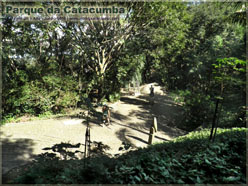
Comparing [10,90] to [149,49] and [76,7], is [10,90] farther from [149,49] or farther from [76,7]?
[149,49]

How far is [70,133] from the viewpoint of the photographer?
23.5 feet

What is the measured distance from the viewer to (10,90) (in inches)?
298

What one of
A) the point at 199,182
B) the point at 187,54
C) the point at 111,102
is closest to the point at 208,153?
the point at 199,182

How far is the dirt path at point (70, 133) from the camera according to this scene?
16.7 feet

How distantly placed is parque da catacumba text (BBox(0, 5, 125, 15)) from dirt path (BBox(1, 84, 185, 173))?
5.29m

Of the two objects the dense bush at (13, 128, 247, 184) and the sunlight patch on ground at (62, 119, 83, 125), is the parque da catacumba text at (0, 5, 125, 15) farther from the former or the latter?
the dense bush at (13, 128, 247, 184)

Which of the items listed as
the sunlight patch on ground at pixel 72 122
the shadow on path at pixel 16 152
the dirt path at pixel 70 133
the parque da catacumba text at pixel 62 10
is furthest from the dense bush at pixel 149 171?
the parque da catacumba text at pixel 62 10

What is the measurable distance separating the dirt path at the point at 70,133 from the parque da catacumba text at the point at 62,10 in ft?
17.4

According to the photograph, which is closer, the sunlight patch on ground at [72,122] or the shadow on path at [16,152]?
the shadow on path at [16,152]

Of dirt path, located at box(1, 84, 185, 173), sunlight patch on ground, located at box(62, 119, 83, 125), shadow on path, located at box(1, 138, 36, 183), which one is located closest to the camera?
shadow on path, located at box(1, 138, 36, 183)

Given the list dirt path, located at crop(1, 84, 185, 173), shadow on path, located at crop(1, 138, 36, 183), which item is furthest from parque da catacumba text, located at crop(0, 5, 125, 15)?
shadow on path, located at crop(1, 138, 36, 183)

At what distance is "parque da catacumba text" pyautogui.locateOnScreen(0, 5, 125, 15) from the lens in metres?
7.18

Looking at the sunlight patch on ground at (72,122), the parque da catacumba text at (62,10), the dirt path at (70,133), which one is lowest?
the dirt path at (70,133)

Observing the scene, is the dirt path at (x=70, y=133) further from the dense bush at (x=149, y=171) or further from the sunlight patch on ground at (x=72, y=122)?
the dense bush at (x=149, y=171)
